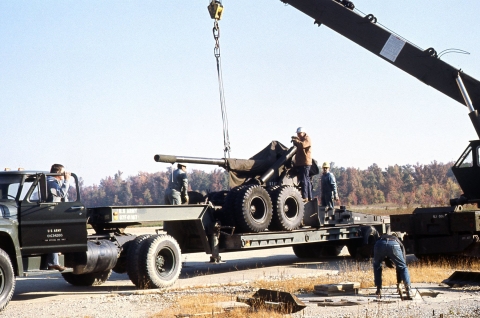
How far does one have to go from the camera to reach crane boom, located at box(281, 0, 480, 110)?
56.5 feet

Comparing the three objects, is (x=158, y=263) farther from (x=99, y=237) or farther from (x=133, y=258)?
(x=99, y=237)

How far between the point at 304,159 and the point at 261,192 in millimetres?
2286

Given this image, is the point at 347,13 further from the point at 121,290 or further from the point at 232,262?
the point at 121,290

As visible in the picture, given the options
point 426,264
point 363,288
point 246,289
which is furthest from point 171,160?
point 426,264

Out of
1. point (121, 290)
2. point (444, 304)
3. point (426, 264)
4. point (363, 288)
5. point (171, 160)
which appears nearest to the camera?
point (444, 304)

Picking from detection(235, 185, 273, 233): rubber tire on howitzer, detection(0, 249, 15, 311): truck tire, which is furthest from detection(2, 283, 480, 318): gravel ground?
detection(235, 185, 273, 233): rubber tire on howitzer

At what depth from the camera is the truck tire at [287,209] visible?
647 inches

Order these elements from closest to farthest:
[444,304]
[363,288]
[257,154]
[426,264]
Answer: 1. [444,304]
2. [363,288]
3. [426,264]
4. [257,154]

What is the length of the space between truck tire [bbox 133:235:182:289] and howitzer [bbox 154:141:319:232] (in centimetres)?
234

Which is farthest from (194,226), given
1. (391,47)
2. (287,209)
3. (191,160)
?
(391,47)

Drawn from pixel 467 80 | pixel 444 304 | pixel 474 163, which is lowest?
pixel 444 304

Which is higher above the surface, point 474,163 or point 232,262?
point 474,163

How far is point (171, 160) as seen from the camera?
15.7 m

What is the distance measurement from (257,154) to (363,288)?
22.4 feet
